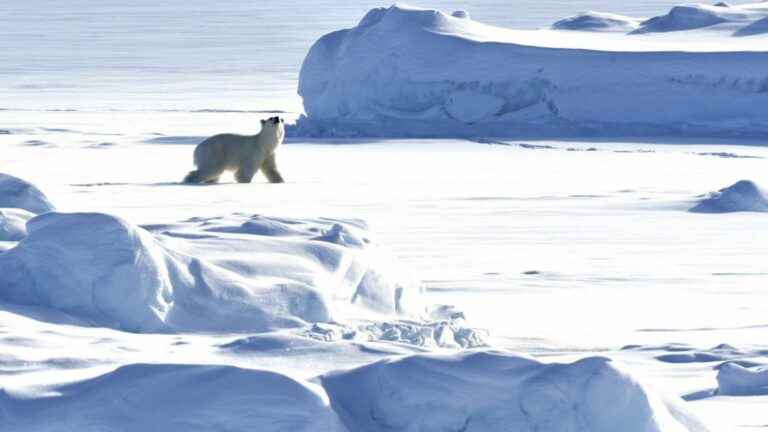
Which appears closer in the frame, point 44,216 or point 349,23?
point 44,216

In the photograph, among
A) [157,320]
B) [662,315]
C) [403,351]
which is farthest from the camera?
[662,315]

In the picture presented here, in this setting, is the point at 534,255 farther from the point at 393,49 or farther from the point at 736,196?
the point at 393,49

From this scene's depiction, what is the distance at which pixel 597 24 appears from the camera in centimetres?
2402

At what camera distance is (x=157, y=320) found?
211 inches

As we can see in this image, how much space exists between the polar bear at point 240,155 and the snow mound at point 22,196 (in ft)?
15.2

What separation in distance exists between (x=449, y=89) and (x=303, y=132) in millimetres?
1784

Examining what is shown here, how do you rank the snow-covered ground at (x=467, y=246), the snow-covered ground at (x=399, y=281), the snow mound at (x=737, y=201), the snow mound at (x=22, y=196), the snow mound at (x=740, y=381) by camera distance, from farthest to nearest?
the snow mound at (x=737, y=201) → the snow mound at (x=22, y=196) → the snow-covered ground at (x=467, y=246) → the snow mound at (x=740, y=381) → the snow-covered ground at (x=399, y=281)

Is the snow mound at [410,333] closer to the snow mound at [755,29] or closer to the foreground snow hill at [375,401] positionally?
the foreground snow hill at [375,401]

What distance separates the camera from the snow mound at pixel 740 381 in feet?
15.7

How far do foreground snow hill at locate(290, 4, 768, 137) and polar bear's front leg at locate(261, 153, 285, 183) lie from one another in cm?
549

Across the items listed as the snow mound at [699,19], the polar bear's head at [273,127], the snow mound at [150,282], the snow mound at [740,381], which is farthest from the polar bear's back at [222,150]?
the snow mound at [699,19]

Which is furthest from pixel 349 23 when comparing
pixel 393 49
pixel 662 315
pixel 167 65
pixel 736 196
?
pixel 662 315

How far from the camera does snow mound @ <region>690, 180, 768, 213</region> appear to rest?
36.6ft

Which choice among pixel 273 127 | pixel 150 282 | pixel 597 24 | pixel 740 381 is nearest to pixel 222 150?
pixel 273 127
